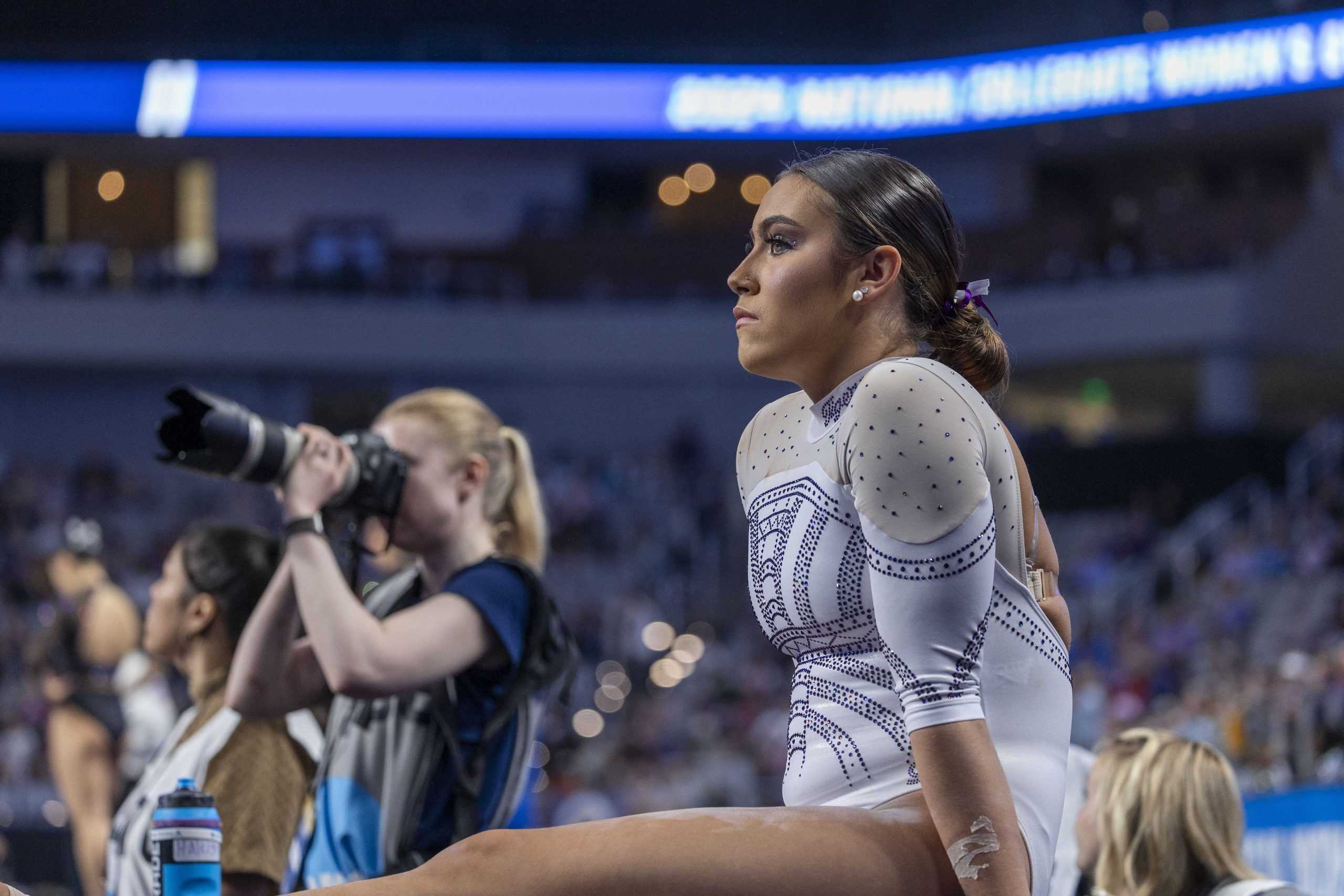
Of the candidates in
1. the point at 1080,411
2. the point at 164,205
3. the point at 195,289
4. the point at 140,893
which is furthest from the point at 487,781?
the point at 164,205

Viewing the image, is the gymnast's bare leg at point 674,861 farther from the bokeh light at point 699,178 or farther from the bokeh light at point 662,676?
the bokeh light at point 699,178

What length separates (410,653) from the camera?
2.44 m

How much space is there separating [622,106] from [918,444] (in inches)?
779

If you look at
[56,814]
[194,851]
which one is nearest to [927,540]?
[194,851]

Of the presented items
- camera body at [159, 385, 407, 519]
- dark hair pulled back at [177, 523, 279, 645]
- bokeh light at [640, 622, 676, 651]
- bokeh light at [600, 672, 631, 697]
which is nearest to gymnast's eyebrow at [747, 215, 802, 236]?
camera body at [159, 385, 407, 519]

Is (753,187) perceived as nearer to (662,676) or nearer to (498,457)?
(662,676)

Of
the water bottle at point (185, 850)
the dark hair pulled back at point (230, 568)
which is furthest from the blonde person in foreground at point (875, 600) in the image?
the dark hair pulled back at point (230, 568)

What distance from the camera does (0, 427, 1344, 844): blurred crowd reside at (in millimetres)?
8984

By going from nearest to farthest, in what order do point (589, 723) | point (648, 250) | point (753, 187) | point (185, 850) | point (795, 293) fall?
point (795, 293) → point (185, 850) → point (589, 723) → point (648, 250) → point (753, 187)

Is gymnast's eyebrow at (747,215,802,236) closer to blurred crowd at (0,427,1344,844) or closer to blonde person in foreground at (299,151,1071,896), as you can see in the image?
blonde person in foreground at (299,151,1071,896)

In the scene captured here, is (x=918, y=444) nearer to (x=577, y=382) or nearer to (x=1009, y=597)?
(x=1009, y=597)

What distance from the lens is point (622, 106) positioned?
20.8 meters

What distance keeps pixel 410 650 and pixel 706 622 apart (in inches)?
537

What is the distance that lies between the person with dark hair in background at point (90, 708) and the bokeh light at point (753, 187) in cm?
1779
